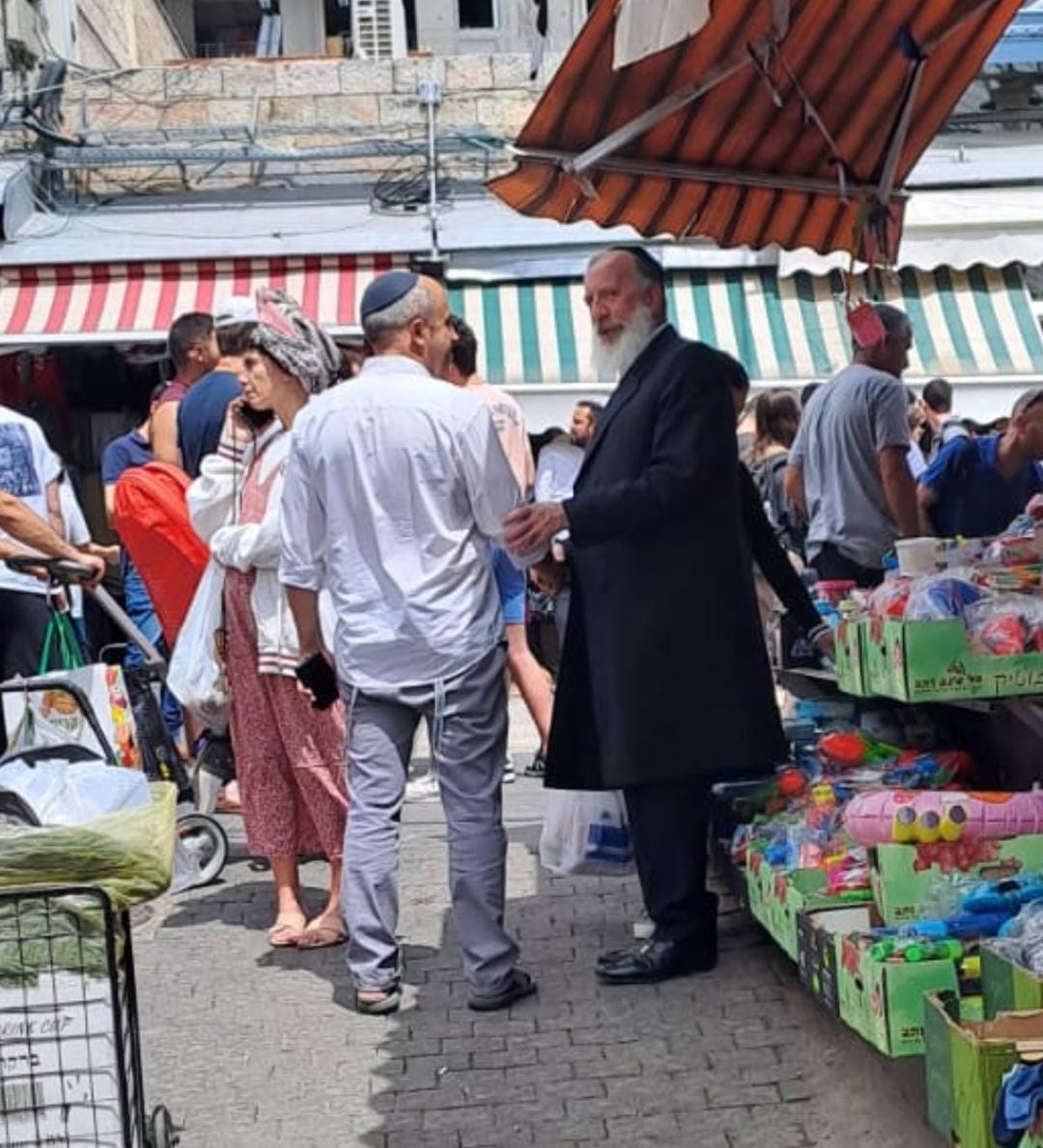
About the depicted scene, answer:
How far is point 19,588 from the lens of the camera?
6.48 m

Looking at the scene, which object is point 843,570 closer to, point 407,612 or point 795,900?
point 407,612

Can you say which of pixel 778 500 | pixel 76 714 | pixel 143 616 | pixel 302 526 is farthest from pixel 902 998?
pixel 143 616

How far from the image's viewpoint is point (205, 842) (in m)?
6.37

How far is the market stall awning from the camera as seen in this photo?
15.9 ft

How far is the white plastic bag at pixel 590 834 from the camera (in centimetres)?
523

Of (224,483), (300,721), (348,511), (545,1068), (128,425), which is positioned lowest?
(545,1068)

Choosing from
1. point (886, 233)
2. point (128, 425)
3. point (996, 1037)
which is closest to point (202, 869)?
point (886, 233)

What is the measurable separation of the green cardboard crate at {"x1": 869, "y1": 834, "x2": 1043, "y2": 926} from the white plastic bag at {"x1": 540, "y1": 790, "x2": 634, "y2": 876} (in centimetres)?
136

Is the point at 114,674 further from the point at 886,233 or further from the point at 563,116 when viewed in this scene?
the point at 886,233

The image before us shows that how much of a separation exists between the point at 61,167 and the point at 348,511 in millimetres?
10112

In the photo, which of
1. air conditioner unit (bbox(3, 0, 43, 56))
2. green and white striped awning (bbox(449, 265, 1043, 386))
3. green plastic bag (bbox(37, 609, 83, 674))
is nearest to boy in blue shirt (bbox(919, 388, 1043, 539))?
green plastic bag (bbox(37, 609, 83, 674))

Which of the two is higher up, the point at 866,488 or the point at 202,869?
the point at 866,488

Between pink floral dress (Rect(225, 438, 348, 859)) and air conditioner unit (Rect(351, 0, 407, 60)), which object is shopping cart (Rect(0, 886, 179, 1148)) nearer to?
pink floral dress (Rect(225, 438, 348, 859))

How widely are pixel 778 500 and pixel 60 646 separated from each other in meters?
3.53
